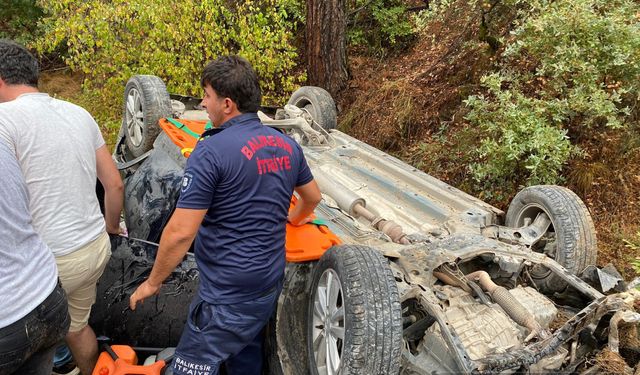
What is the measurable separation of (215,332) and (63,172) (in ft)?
3.73

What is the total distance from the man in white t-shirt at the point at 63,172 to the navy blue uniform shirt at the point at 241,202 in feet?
2.24

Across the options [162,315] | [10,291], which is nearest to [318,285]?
[162,315]

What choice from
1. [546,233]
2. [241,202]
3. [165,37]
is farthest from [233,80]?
[165,37]

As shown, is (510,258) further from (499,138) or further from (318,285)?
(499,138)

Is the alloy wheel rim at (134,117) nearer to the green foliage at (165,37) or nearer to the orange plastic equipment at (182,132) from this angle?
the orange plastic equipment at (182,132)

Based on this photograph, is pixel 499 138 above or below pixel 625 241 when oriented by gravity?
above

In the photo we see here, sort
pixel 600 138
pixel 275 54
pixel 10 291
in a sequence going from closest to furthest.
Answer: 1. pixel 10 291
2. pixel 600 138
3. pixel 275 54

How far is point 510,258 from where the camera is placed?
3188mm

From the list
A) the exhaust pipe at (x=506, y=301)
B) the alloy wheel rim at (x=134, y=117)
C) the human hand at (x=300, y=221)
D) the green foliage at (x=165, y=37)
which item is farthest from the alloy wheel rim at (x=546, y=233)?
the green foliage at (x=165, y=37)

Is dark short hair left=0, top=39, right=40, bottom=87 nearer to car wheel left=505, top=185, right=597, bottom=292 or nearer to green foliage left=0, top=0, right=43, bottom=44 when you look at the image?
car wheel left=505, top=185, right=597, bottom=292

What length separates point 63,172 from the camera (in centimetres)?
262

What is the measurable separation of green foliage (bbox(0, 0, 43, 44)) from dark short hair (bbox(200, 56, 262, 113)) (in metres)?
9.49

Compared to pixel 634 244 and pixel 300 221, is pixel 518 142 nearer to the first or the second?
pixel 634 244

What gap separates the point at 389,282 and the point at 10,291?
5.53 ft
